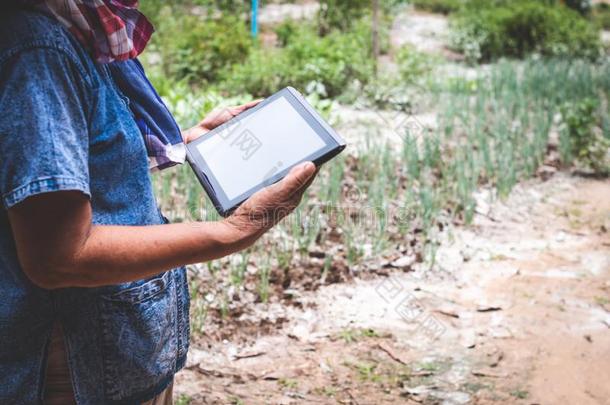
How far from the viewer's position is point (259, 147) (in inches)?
48.8

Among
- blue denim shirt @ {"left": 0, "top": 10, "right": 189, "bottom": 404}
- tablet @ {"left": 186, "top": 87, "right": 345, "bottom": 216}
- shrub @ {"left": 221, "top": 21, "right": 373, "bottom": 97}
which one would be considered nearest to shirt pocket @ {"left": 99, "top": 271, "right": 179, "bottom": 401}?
blue denim shirt @ {"left": 0, "top": 10, "right": 189, "bottom": 404}

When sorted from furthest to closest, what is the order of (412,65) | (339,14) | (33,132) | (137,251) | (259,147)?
(339,14), (412,65), (259,147), (137,251), (33,132)

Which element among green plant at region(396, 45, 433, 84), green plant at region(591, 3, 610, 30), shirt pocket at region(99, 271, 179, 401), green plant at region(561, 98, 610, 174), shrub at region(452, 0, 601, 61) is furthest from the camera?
green plant at region(591, 3, 610, 30)

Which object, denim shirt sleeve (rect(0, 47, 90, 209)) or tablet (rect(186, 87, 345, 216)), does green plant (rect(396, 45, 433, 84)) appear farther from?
denim shirt sleeve (rect(0, 47, 90, 209))

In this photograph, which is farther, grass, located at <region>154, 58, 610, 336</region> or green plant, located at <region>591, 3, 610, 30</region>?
green plant, located at <region>591, 3, 610, 30</region>

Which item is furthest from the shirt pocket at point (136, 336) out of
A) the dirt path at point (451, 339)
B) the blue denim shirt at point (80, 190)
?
the dirt path at point (451, 339)

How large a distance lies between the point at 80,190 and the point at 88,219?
2.2 inches

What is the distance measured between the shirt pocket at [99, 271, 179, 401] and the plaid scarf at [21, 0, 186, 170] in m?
0.24

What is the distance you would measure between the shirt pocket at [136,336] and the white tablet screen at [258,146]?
0.21 meters

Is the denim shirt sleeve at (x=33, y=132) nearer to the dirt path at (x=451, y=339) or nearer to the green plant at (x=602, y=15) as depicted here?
the dirt path at (x=451, y=339)

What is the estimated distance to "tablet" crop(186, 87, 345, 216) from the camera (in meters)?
1.15

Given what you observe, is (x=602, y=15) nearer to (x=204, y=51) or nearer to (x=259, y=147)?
(x=204, y=51)

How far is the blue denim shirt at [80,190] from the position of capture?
0.84 metres

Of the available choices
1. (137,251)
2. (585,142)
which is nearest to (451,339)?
(137,251)
